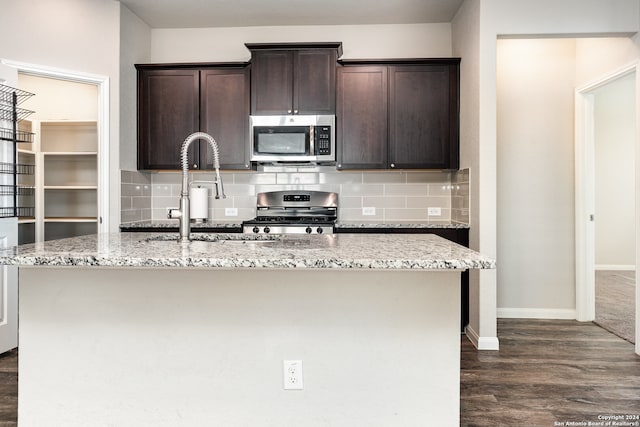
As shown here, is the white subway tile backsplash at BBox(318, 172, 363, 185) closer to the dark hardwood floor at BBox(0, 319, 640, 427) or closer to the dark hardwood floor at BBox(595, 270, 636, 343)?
the dark hardwood floor at BBox(0, 319, 640, 427)

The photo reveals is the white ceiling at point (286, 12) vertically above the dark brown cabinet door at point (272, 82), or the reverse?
the white ceiling at point (286, 12)

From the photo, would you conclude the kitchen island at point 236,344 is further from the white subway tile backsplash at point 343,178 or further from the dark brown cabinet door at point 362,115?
the white subway tile backsplash at point 343,178

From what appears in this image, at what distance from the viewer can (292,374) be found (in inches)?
70.5

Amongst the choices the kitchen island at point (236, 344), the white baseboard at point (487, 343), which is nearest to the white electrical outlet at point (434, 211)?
the white baseboard at point (487, 343)

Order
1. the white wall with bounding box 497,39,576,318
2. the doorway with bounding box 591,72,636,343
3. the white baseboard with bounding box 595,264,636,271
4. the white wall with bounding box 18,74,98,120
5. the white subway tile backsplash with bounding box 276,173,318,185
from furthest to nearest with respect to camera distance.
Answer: the white baseboard with bounding box 595,264,636,271, the doorway with bounding box 591,72,636,343, the white wall with bounding box 18,74,98,120, the white subway tile backsplash with bounding box 276,173,318,185, the white wall with bounding box 497,39,576,318

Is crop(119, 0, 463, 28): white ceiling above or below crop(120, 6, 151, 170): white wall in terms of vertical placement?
above

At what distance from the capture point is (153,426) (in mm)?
1821

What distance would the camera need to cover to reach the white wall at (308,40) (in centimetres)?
411

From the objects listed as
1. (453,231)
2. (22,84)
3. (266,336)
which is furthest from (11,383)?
(22,84)

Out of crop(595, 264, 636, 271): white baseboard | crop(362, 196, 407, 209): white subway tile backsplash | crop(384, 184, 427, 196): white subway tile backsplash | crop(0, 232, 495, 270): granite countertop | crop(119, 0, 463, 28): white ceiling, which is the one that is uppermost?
crop(119, 0, 463, 28): white ceiling

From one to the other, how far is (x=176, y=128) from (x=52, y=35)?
A: 1129 mm

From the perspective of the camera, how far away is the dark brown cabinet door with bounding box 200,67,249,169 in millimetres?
3926

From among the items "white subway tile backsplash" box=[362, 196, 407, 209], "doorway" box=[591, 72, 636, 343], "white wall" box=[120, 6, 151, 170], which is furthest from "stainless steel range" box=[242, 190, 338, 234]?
"doorway" box=[591, 72, 636, 343]

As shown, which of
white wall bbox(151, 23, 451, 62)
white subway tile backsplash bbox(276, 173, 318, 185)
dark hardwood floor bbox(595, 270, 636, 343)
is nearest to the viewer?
A: dark hardwood floor bbox(595, 270, 636, 343)
